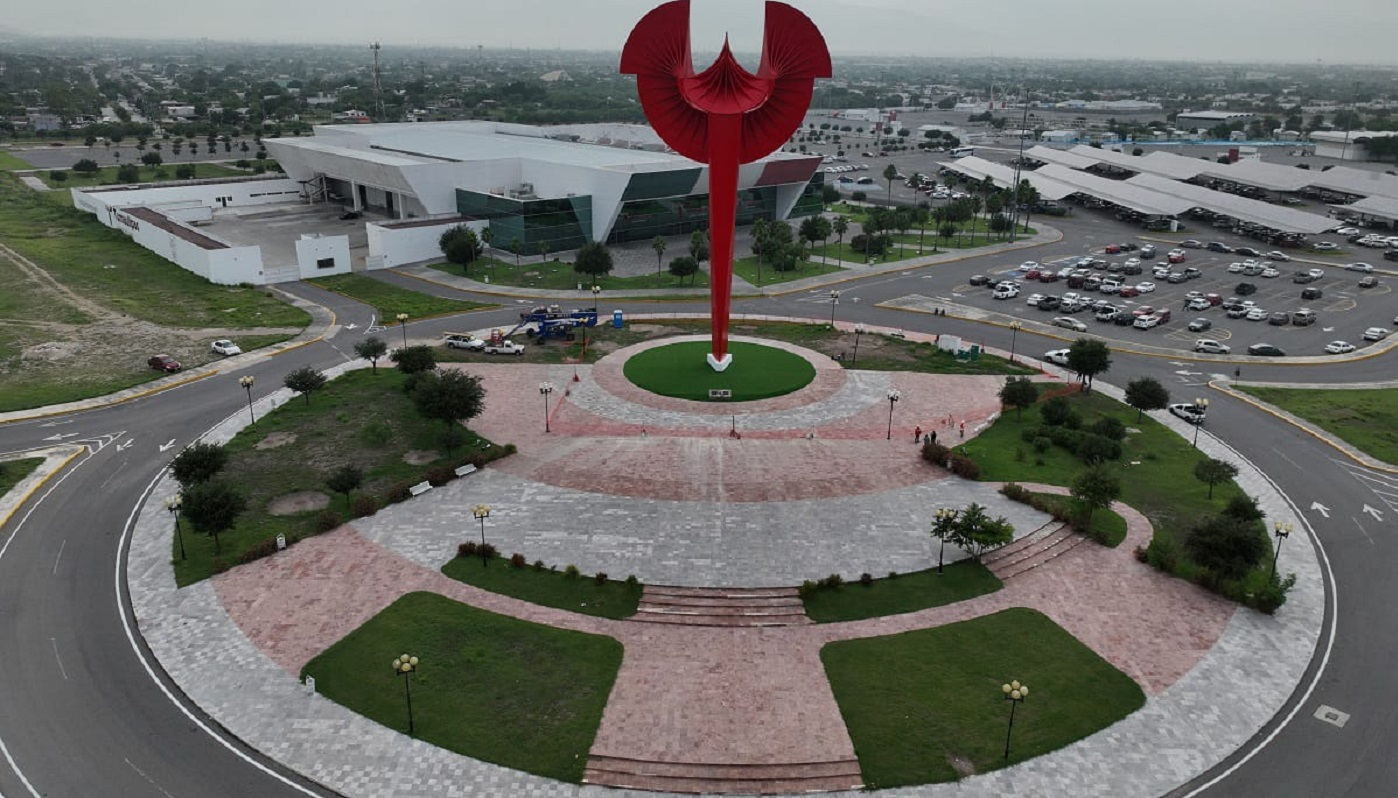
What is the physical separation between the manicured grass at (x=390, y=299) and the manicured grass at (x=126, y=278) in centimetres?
569

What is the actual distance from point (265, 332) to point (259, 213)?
54469 millimetres

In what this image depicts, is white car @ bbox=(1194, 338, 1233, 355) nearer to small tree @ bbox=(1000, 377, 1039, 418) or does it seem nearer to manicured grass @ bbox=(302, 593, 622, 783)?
small tree @ bbox=(1000, 377, 1039, 418)

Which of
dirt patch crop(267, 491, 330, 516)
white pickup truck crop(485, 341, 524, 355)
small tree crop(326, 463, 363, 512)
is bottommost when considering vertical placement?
dirt patch crop(267, 491, 330, 516)

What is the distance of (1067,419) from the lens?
5019 centimetres

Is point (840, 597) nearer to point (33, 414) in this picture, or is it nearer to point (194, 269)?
point (33, 414)

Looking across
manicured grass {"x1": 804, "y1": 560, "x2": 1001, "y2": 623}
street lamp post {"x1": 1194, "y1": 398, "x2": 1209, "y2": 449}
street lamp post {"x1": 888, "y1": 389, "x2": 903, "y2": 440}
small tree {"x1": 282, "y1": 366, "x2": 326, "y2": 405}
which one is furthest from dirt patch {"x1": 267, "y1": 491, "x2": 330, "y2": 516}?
street lamp post {"x1": 1194, "y1": 398, "x2": 1209, "y2": 449}

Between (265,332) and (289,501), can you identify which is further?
(265,332)

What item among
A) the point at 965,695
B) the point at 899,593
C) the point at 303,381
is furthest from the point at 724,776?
the point at 303,381

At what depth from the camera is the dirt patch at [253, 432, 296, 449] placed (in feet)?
156

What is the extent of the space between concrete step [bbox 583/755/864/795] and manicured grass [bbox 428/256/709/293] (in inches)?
2254

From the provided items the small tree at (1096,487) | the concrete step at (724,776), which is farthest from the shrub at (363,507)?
the small tree at (1096,487)

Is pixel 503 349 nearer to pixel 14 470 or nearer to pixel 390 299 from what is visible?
pixel 390 299

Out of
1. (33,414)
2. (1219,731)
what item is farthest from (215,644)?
(1219,731)

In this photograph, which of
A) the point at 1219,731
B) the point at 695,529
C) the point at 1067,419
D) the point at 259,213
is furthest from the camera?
the point at 259,213
